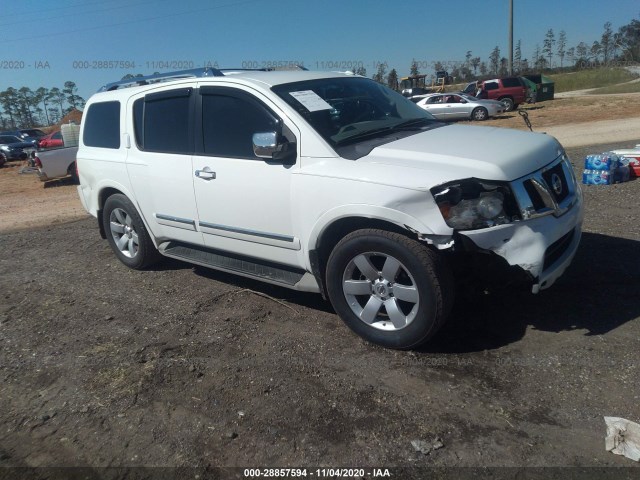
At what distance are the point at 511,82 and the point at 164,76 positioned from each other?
2973 cm

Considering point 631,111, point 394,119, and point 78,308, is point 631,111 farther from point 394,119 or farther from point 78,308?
point 78,308

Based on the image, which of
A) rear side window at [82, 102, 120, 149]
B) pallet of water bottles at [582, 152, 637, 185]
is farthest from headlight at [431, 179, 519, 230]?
pallet of water bottles at [582, 152, 637, 185]

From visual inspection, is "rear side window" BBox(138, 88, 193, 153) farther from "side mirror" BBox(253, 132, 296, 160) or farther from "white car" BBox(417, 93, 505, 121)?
"white car" BBox(417, 93, 505, 121)

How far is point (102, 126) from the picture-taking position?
5949 millimetres

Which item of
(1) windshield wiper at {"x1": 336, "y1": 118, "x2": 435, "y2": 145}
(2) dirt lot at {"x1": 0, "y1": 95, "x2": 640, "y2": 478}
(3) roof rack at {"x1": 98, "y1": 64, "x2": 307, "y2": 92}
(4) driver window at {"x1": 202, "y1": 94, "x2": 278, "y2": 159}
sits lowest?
(2) dirt lot at {"x1": 0, "y1": 95, "x2": 640, "y2": 478}

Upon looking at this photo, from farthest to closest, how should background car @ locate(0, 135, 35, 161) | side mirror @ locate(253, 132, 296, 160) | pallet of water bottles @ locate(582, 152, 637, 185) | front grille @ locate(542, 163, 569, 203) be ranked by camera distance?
1. background car @ locate(0, 135, 35, 161)
2. pallet of water bottles @ locate(582, 152, 637, 185)
3. side mirror @ locate(253, 132, 296, 160)
4. front grille @ locate(542, 163, 569, 203)

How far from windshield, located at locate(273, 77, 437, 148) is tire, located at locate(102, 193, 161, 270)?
234cm

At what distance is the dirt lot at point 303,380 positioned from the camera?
286 centimetres

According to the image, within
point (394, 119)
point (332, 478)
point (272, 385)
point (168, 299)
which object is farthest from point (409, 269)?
point (168, 299)

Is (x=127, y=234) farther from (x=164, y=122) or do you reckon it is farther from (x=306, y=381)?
(x=306, y=381)

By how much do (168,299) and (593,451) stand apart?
12.4 feet

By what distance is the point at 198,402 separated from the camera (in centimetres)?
338

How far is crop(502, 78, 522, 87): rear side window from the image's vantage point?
103 feet

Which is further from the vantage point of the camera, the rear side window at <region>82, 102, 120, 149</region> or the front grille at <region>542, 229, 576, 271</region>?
the rear side window at <region>82, 102, 120, 149</region>
